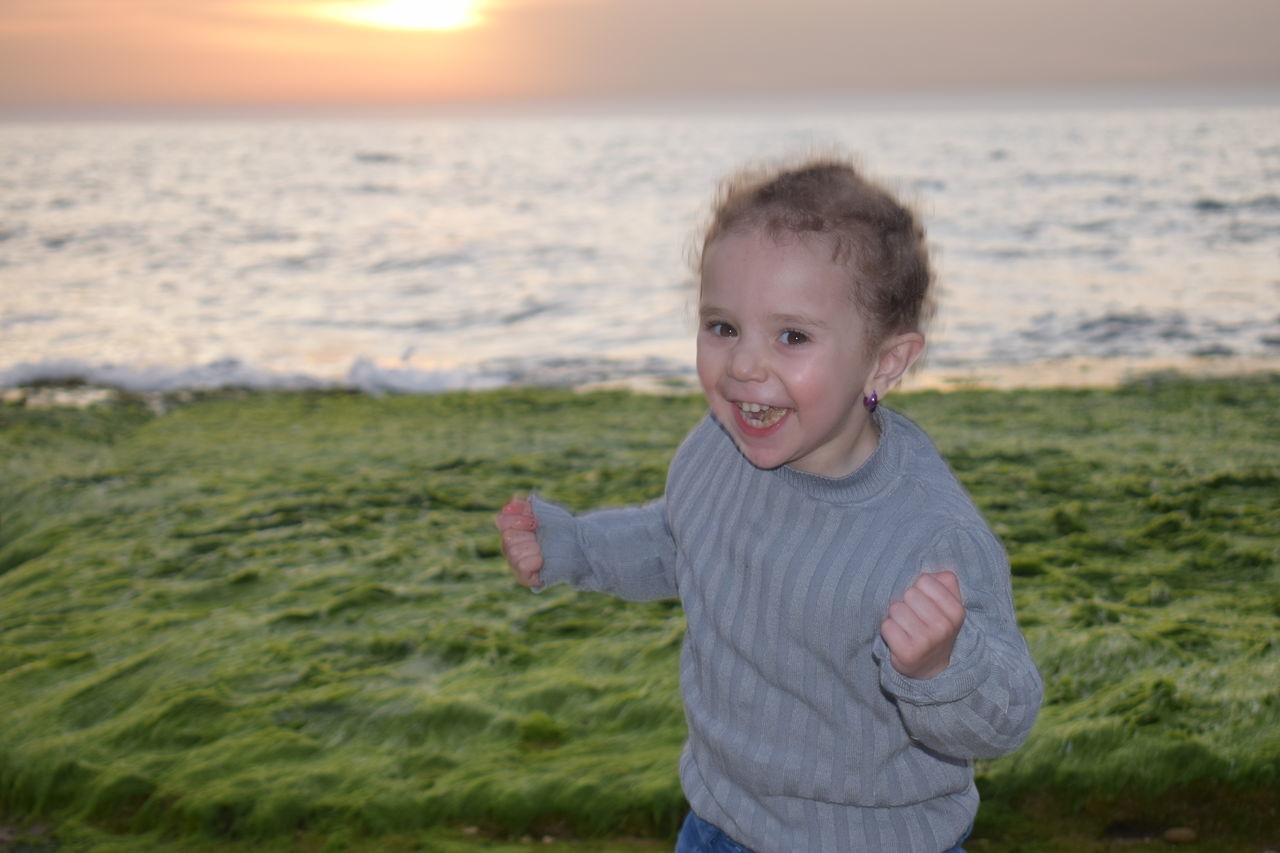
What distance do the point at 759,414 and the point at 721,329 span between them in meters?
0.16

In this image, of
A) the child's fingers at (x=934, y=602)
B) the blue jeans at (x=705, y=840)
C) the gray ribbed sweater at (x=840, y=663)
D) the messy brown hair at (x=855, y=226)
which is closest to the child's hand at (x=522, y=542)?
the gray ribbed sweater at (x=840, y=663)

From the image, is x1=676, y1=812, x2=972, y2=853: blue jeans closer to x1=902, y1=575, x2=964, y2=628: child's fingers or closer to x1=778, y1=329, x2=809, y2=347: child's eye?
x1=902, y1=575, x2=964, y2=628: child's fingers

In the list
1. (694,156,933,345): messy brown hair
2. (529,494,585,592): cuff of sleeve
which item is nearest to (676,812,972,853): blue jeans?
(529,494,585,592): cuff of sleeve

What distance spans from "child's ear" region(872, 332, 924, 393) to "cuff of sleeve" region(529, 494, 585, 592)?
73 cm

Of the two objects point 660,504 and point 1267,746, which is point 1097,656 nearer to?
point 1267,746

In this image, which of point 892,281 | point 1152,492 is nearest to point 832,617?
point 892,281

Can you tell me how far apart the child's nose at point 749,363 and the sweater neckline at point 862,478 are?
200 millimetres

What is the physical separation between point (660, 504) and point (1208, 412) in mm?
8269

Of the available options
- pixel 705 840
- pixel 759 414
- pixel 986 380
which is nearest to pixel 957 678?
pixel 759 414

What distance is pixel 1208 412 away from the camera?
9.17 meters

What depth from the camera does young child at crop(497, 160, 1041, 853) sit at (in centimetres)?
175

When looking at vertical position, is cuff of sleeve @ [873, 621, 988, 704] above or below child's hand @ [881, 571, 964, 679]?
below

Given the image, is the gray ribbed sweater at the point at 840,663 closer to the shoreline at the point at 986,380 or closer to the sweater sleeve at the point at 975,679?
the sweater sleeve at the point at 975,679

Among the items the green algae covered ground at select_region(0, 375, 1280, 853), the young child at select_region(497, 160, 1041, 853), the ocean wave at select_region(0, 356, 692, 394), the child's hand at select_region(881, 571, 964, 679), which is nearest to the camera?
the child's hand at select_region(881, 571, 964, 679)
